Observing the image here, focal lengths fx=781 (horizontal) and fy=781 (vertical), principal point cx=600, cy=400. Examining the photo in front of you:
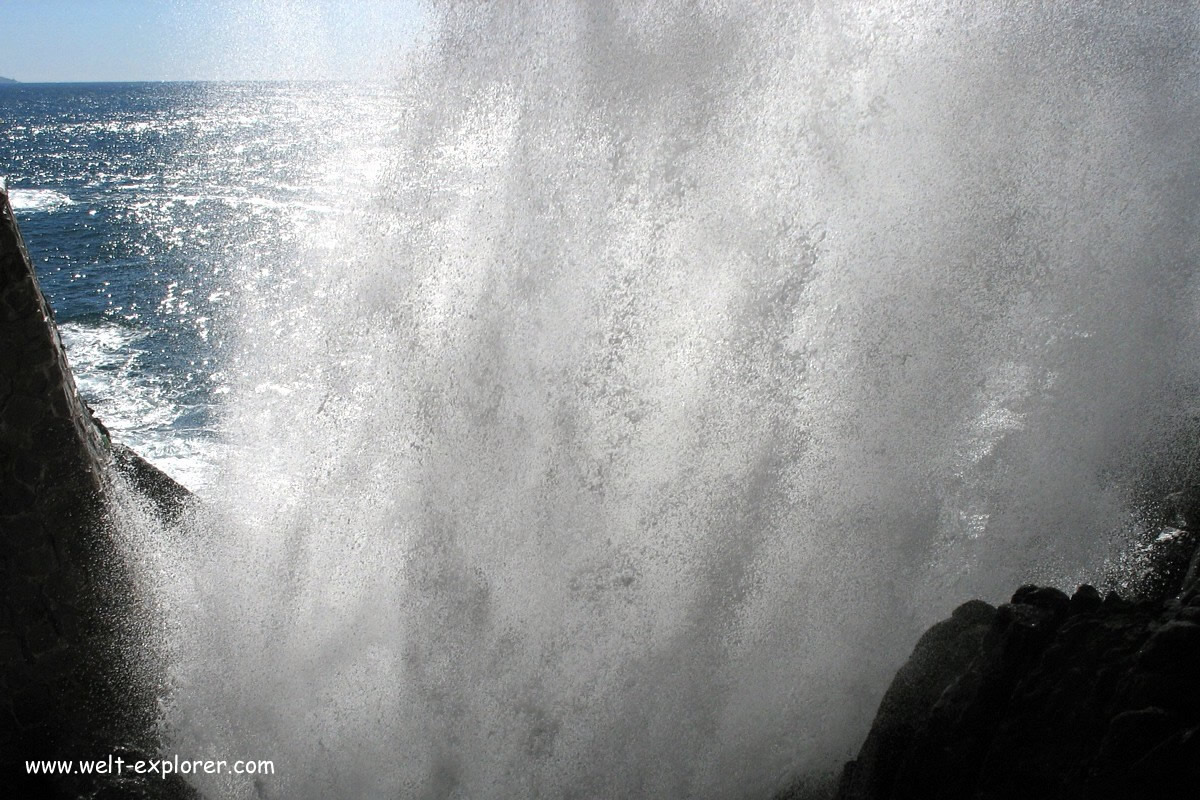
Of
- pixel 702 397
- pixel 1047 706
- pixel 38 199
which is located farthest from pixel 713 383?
pixel 38 199

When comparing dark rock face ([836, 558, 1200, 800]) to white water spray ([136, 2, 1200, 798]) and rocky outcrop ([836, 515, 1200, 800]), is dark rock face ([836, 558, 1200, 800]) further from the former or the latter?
white water spray ([136, 2, 1200, 798])

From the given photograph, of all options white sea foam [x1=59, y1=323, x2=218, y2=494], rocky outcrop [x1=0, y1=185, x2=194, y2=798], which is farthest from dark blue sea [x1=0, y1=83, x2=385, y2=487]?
rocky outcrop [x1=0, y1=185, x2=194, y2=798]

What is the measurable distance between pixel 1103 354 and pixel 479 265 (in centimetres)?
680


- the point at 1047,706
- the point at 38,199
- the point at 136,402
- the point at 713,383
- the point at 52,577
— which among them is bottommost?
the point at 1047,706

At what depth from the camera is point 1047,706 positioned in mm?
5020

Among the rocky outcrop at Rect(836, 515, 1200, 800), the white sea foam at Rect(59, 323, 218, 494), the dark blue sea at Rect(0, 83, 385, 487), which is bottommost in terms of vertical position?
the rocky outcrop at Rect(836, 515, 1200, 800)

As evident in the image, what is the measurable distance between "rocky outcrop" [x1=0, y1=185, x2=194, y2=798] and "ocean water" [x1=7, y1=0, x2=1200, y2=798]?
1.75 feet

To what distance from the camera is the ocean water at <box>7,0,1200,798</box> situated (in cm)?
759

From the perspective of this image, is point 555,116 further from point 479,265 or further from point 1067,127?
point 1067,127

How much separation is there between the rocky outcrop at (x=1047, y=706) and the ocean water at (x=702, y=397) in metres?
1.54

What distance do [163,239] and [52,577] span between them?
116 ft

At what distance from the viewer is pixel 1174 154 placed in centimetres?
853

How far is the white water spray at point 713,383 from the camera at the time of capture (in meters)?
7.68

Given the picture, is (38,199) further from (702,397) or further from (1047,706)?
(1047,706)
